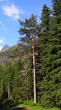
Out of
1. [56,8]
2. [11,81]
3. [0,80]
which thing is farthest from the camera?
[0,80]

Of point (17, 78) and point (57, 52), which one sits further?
point (17, 78)

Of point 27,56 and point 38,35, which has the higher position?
point 38,35

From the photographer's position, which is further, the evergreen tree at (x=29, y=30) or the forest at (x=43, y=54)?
the evergreen tree at (x=29, y=30)

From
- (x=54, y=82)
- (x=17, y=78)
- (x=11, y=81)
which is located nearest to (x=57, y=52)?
(x=54, y=82)

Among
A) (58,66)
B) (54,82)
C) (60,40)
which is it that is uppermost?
(60,40)

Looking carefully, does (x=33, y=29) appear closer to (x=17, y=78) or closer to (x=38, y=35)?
(x=38, y=35)

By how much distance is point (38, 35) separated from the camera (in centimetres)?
4428

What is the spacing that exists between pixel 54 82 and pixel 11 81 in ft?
172

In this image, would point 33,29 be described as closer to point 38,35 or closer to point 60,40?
point 38,35

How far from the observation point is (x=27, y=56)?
44906mm

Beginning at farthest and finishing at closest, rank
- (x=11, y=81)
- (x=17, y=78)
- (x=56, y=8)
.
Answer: (x=11, y=81) → (x=17, y=78) → (x=56, y=8)

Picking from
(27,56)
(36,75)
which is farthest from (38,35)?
(36,75)

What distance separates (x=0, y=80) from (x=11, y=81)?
9.49m

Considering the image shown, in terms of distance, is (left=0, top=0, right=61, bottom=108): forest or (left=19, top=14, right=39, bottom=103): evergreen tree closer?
(left=0, top=0, right=61, bottom=108): forest
